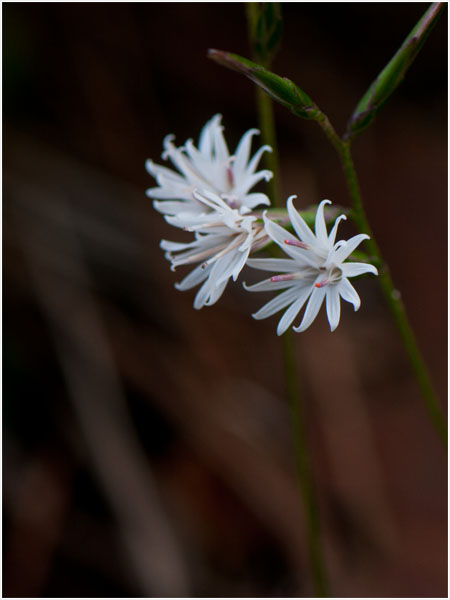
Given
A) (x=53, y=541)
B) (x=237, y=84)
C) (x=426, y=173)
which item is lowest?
(x=53, y=541)

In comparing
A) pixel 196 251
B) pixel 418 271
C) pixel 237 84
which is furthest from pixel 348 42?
pixel 196 251

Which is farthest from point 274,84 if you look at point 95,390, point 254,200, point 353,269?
point 95,390

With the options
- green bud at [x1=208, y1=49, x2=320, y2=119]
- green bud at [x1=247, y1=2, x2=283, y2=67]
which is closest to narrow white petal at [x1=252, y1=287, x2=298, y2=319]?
green bud at [x1=208, y1=49, x2=320, y2=119]

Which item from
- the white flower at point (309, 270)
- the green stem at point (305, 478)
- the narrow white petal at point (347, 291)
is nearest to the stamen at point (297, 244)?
the white flower at point (309, 270)

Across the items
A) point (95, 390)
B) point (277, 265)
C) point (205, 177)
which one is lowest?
point (95, 390)

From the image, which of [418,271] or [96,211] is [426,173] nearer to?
[418,271]

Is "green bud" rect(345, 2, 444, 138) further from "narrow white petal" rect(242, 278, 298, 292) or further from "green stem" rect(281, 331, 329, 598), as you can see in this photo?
"green stem" rect(281, 331, 329, 598)

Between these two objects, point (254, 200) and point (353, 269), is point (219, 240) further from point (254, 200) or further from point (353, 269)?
point (353, 269)
